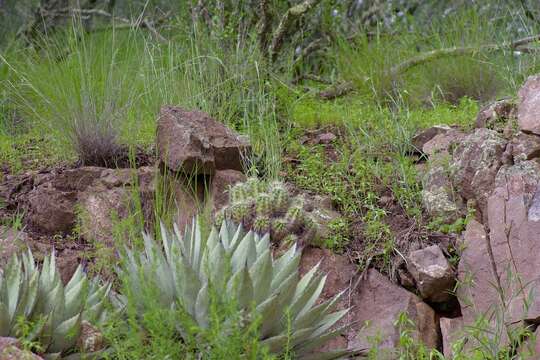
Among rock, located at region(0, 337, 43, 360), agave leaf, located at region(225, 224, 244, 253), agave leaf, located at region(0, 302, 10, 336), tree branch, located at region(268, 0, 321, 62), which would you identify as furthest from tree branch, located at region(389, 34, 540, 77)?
rock, located at region(0, 337, 43, 360)

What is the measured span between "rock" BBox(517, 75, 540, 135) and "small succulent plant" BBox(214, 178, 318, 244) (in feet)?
4.38

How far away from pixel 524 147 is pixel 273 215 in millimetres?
1452

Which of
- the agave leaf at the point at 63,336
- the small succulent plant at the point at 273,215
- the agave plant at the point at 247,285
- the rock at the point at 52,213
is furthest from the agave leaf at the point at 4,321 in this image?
the rock at the point at 52,213

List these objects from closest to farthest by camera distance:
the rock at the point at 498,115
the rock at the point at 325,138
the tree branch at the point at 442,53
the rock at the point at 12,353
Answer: the rock at the point at 12,353 → the rock at the point at 498,115 → the rock at the point at 325,138 → the tree branch at the point at 442,53

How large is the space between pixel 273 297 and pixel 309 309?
311 mm

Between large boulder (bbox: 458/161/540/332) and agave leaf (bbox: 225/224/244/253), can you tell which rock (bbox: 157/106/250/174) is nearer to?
agave leaf (bbox: 225/224/244/253)

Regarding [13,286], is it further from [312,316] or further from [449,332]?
→ [449,332]

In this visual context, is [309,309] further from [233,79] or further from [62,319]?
[233,79]

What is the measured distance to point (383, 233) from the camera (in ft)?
14.8

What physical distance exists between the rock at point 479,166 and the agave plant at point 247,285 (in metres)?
1.28

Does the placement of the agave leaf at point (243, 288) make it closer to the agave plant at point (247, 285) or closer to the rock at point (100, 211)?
the agave plant at point (247, 285)

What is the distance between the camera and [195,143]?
466cm

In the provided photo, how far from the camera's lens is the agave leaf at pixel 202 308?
10.7ft

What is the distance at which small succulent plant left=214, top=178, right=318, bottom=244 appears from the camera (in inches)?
167
